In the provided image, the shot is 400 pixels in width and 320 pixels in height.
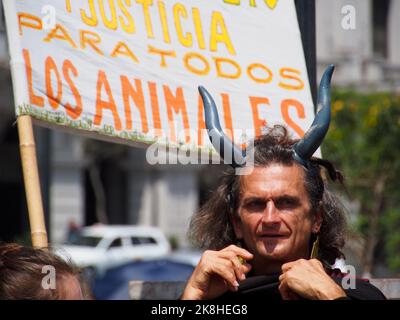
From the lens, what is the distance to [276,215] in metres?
2.78

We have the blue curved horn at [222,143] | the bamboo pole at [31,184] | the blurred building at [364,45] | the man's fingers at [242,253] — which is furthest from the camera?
the blurred building at [364,45]

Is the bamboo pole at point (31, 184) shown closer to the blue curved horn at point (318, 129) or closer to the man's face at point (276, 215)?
the man's face at point (276, 215)

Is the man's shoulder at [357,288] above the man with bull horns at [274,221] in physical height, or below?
below

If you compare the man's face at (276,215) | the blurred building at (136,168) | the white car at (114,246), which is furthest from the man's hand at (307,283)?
the blurred building at (136,168)

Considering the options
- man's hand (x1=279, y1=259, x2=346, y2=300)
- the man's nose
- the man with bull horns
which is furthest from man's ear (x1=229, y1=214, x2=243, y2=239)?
man's hand (x1=279, y1=259, x2=346, y2=300)

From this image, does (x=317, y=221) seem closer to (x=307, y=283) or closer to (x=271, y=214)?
(x=271, y=214)

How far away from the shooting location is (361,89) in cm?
2188

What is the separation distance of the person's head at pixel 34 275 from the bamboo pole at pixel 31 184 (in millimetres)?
589

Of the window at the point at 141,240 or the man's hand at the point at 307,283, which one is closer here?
the man's hand at the point at 307,283

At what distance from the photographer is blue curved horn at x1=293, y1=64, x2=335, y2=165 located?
9.22 feet

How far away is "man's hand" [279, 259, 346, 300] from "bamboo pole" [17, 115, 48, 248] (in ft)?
3.28

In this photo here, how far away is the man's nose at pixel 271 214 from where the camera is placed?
2770 mm

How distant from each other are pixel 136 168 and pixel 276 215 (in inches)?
971

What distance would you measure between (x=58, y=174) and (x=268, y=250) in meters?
22.6
